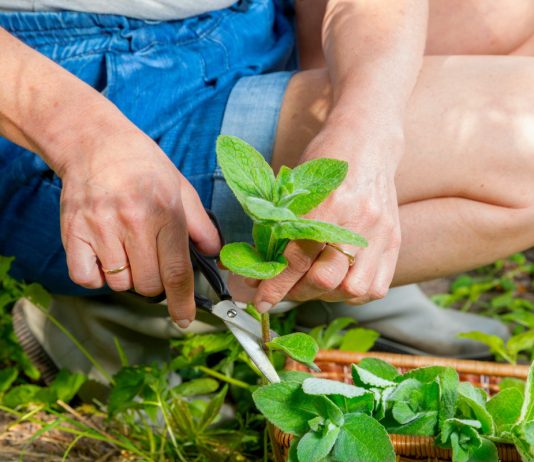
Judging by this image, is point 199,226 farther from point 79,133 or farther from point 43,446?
point 43,446

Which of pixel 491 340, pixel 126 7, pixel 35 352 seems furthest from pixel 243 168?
pixel 35 352

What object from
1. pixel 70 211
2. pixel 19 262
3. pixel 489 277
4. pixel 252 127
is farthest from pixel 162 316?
pixel 489 277

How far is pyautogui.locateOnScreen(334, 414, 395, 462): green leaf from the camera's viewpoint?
759mm

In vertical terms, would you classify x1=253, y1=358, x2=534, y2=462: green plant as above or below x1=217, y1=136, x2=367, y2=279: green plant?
below

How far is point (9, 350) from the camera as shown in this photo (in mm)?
1479

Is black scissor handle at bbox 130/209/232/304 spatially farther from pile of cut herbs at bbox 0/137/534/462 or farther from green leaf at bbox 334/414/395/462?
green leaf at bbox 334/414/395/462

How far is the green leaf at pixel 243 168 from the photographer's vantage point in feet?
2.52

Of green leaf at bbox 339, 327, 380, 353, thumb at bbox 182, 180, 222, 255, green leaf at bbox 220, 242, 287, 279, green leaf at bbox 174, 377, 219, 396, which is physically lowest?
green leaf at bbox 174, 377, 219, 396

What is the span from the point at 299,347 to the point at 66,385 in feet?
2.11

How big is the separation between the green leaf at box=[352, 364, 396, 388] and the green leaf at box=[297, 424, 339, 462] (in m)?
0.07

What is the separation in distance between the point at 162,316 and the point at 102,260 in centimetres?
47

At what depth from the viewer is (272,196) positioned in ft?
2.56

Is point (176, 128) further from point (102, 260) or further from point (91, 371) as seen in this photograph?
point (91, 371)

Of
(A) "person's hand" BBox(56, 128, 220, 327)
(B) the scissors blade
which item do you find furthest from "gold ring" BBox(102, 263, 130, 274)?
(B) the scissors blade
